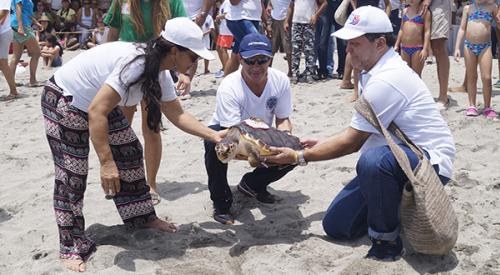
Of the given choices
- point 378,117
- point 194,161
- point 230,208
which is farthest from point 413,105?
point 194,161

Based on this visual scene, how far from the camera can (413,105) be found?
3.20m

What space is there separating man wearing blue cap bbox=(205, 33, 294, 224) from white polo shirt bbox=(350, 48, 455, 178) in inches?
32.0

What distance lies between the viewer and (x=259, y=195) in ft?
14.1

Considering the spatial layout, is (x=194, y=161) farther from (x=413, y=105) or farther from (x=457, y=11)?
(x=457, y=11)

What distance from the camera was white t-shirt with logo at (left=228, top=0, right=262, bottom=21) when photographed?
23.5ft

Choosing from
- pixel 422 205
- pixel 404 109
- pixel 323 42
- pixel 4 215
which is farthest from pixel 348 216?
pixel 323 42

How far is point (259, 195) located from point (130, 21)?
1.55 m

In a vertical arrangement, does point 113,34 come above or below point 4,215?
above

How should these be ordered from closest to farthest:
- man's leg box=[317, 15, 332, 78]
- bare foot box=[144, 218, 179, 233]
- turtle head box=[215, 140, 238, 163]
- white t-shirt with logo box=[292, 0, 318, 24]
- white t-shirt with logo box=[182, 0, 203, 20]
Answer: turtle head box=[215, 140, 238, 163] → bare foot box=[144, 218, 179, 233] → white t-shirt with logo box=[182, 0, 203, 20] → white t-shirt with logo box=[292, 0, 318, 24] → man's leg box=[317, 15, 332, 78]

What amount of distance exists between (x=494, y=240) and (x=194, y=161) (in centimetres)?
254

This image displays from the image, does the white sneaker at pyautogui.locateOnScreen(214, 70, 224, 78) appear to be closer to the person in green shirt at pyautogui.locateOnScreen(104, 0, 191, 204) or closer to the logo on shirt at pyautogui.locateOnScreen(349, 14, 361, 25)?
the person in green shirt at pyautogui.locateOnScreen(104, 0, 191, 204)

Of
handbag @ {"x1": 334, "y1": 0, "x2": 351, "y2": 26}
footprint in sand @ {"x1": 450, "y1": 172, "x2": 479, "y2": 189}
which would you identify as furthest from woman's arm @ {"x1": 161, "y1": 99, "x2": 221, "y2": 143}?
handbag @ {"x1": 334, "y1": 0, "x2": 351, "y2": 26}

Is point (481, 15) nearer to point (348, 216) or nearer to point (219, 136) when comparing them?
point (348, 216)

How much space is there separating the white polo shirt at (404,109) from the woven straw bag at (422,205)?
48mm
